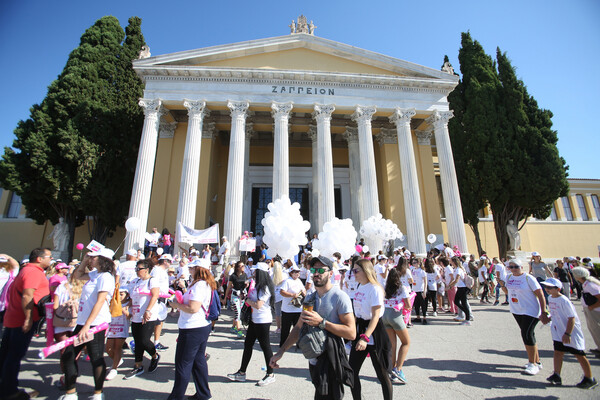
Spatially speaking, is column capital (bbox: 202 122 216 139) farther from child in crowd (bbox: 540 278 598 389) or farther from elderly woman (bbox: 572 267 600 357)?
elderly woman (bbox: 572 267 600 357)

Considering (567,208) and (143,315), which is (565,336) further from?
(567,208)

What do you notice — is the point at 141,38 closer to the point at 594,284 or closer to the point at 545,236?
the point at 594,284

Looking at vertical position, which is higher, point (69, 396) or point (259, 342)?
point (259, 342)

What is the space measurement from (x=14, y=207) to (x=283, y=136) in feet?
73.1

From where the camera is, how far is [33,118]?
1809 cm

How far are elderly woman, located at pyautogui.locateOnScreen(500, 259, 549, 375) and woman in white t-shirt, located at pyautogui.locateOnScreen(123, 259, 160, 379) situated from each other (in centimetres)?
589

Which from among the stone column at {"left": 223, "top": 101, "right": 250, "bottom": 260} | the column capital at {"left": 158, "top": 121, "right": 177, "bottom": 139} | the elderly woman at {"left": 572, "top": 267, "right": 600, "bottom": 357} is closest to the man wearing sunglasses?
the elderly woman at {"left": 572, "top": 267, "right": 600, "bottom": 357}

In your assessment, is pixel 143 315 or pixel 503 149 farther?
pixel 503 149

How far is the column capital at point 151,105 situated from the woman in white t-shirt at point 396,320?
57.5 feet

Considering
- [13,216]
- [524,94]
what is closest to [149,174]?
[13,216]

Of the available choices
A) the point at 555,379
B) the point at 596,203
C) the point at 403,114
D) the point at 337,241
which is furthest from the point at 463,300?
the point at 596,203

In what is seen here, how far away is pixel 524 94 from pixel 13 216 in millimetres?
39561

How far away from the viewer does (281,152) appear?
58.4 ft

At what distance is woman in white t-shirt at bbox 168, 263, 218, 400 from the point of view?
351cm
